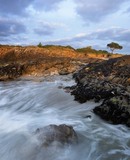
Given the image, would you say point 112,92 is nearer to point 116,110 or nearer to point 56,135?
point 116,110

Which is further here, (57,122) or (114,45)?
(114,45)

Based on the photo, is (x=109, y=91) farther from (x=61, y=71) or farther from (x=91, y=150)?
(x=61, y=71)

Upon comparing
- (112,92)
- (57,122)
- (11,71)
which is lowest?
(57,122)

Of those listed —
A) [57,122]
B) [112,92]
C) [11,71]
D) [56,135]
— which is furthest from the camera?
[11,71]

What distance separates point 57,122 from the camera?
34.9 feet

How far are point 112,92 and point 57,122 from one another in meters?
2.56

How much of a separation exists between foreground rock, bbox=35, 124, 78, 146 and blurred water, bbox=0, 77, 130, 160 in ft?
0.54

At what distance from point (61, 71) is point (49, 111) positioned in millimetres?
11232

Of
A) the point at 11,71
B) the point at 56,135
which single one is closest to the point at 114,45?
the point at 11,71

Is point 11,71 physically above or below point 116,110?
below

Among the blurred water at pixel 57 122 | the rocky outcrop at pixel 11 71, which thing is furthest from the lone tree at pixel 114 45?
the blurred water at pixel 57 122

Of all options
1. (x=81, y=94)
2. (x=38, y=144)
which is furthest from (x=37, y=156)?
(x=81, y=94)

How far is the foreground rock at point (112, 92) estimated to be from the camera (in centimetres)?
1000

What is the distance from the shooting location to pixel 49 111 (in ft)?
41.0
